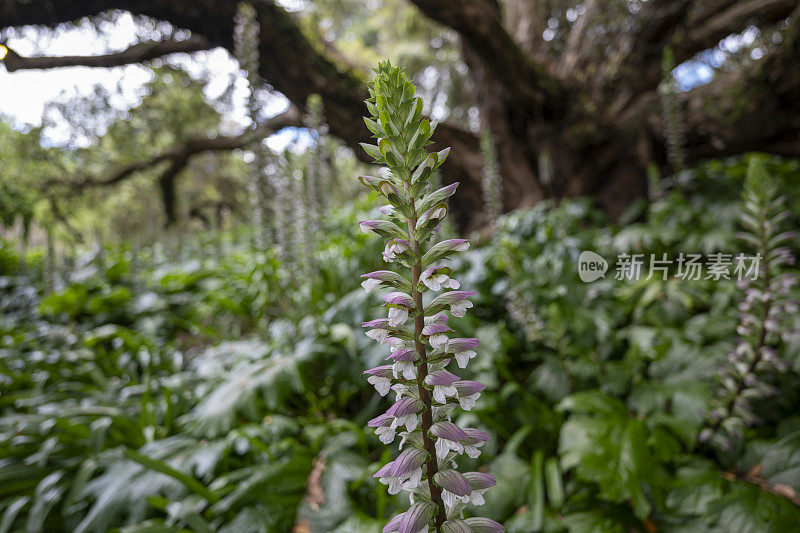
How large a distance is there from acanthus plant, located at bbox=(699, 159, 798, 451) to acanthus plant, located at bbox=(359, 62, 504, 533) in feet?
5.17

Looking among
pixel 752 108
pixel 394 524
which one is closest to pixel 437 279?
pixel 394 524

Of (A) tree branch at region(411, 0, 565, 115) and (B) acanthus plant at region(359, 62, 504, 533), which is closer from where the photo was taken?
(B) acanthus plant at region(359, 62, 504, 533)

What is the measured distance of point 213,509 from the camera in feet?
6.38

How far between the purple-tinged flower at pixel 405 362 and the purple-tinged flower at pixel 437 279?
11 cm

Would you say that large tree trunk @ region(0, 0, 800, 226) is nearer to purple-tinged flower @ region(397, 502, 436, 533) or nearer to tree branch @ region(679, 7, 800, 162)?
tree branch @ region(679, 7, 800, 162)

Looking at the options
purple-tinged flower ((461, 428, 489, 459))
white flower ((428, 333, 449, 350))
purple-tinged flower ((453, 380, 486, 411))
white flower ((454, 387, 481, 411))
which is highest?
white flower ((428, 333, 449, 350))

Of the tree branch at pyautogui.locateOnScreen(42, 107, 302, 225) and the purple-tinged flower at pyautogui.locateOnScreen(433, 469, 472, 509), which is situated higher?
the tree branch at pyautogui.locateOnScreen(42, 107, 302, 225)

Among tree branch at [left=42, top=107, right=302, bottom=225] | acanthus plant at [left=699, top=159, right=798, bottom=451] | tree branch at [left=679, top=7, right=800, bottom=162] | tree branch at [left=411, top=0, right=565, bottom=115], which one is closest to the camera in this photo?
acanthus plant at [left=699, top=159, right=798, bottom=451]

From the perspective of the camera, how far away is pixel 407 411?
0.63 m

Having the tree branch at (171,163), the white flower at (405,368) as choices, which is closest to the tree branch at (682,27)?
the white flower at (405,368)

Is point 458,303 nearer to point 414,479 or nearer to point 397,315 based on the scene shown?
point 397,315

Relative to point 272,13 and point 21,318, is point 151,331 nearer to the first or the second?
point 21,318

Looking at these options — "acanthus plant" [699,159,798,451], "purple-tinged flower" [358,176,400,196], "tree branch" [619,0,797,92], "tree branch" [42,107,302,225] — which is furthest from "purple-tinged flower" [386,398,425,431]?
"tree branch" [42,107,302,225]

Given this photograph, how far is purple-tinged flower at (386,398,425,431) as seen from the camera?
0.62 metres
